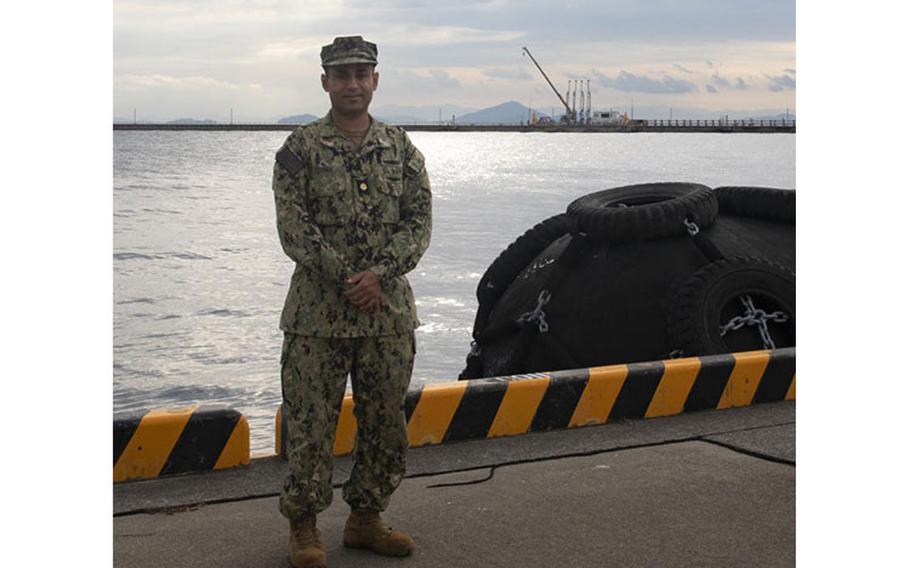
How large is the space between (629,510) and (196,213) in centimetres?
5168

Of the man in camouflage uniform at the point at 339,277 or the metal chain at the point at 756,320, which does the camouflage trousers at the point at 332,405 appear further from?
the metal chain at the point at 756,320

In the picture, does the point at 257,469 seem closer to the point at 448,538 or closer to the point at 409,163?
the point at 448,538

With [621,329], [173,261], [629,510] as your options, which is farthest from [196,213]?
[629,510]

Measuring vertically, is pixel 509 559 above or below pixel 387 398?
below

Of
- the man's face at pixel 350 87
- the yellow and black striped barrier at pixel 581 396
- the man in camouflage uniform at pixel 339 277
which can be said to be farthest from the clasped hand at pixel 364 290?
the yellow and black striped barrier at pixel 581 396

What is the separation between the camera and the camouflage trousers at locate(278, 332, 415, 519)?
15.5 feet

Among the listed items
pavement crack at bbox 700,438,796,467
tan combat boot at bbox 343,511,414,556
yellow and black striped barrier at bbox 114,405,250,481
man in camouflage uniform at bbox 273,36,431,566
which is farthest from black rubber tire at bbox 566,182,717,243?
tan combat boot at bbox 343,511,414,556

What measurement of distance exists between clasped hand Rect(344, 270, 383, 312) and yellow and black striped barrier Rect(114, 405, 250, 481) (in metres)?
1.85

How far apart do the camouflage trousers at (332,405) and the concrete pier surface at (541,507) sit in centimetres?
34

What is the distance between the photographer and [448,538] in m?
5.14

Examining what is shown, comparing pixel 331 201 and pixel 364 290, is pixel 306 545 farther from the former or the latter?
pixel 331 201

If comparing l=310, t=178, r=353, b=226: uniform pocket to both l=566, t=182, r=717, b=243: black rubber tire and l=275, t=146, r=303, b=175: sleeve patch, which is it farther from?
l=566, t=182, r=717, b=243: black rubber tire

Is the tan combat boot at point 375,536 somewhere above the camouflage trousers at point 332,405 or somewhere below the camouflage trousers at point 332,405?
below

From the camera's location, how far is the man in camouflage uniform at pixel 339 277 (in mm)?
4703
